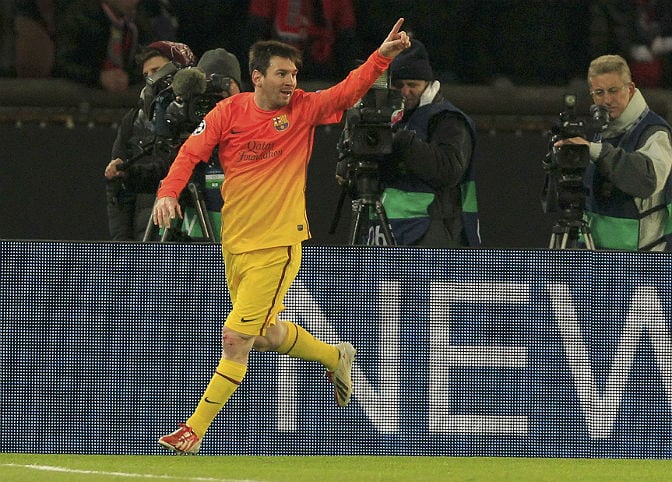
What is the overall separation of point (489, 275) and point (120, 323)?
1.61 metres

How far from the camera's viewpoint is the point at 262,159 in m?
6.86

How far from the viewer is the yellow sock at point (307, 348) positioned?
6.85 m

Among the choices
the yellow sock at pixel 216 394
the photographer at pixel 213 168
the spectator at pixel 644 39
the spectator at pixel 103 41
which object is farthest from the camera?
the spectator at pixel 644 39

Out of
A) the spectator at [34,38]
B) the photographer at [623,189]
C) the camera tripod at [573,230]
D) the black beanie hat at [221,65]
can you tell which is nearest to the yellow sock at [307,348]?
the camera tripod at [573,230]

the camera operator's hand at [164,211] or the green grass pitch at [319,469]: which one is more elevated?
the camera operator's hand at [164,211]

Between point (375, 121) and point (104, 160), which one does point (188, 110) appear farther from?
point (104, 160)

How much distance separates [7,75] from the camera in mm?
10750

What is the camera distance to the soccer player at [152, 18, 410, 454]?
673 cm

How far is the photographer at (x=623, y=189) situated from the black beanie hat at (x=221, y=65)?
1.77 meters

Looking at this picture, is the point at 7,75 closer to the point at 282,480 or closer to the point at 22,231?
the point at 22,231

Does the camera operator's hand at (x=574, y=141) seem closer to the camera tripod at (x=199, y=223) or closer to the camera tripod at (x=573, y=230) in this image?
the camera tripod at (x=573, y=230)

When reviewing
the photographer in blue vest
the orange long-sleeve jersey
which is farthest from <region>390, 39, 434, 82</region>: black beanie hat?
the orange long-sleeve jersey

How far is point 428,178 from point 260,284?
130cm

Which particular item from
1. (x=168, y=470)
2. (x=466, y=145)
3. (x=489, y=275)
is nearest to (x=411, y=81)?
(x=466, y=145)
